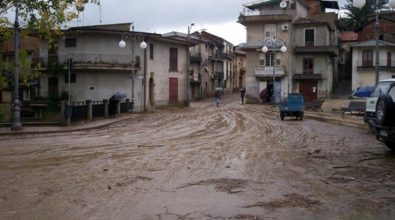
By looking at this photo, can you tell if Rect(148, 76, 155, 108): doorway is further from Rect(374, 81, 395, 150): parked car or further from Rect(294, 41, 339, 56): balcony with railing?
Rect(374, 81, 395, 150): parked car

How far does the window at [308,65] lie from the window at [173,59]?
1718 cm

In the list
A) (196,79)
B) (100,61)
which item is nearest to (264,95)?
(196,79)

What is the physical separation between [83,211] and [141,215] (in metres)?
0.99

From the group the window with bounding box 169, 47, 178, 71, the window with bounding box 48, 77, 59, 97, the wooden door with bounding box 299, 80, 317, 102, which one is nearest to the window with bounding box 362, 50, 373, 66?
the wooden door with bounding box 299, 80, 317, 102

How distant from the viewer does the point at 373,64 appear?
193ft

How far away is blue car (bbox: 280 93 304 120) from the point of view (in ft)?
102

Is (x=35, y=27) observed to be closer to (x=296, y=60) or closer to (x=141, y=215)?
(x=141, y=215)

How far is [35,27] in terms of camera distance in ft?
65.2

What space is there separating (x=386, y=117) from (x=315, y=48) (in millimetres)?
46267

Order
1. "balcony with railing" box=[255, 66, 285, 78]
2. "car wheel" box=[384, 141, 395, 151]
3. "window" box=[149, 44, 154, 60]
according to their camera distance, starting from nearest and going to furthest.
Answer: "car wheel" box=[384, 141, 395, 151] < "window" box=[149, 44, 154, 60] < "balcony with railing" box=[255, 66, 285, 78]

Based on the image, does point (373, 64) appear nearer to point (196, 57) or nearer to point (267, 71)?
point (267, 71)

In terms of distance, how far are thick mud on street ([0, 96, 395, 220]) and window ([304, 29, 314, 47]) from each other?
136 ft

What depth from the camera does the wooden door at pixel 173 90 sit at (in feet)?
163

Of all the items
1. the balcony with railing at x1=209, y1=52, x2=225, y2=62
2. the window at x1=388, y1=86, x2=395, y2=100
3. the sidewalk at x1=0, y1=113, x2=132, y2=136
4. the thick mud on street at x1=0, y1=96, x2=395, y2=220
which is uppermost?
the balcony with railing at x1=209, y1=52, x2=225, y2=62
